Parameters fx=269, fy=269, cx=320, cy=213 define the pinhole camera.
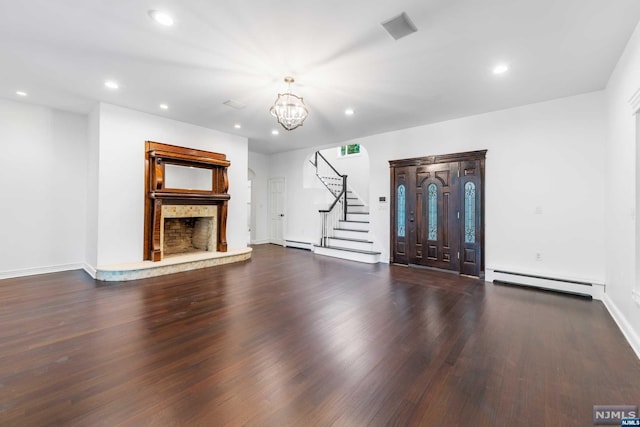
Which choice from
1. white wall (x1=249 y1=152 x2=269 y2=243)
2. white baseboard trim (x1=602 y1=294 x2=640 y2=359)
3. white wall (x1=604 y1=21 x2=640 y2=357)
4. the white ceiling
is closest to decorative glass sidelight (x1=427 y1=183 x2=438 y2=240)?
the white ceiling

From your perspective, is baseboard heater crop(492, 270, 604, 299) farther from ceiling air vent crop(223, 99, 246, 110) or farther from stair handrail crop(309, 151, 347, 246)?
ceiling air vent crop(223, 99, 246, 110)

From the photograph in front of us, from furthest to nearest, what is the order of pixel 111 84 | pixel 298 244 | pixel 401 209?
pixel 298 244 < pixel 401 209 < pixel 111 84

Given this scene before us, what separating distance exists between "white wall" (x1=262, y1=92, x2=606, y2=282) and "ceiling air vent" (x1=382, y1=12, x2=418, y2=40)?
327 cm

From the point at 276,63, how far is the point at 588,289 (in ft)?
18.1

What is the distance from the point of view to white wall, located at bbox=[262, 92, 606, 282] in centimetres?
410

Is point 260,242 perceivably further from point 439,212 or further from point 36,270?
point 439,212

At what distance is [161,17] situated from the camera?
255cm

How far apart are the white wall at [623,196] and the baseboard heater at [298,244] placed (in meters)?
6.14

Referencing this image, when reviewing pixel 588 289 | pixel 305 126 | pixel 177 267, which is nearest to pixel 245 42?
pixel 305 126

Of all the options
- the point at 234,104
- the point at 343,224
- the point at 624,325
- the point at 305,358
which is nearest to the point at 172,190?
the point at 234,104

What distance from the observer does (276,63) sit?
3.35 meters

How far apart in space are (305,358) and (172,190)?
14.9 feet

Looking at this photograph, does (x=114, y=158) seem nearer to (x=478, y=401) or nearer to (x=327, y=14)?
(x=327, y=14)

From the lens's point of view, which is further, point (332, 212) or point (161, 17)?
point (332, 212)
